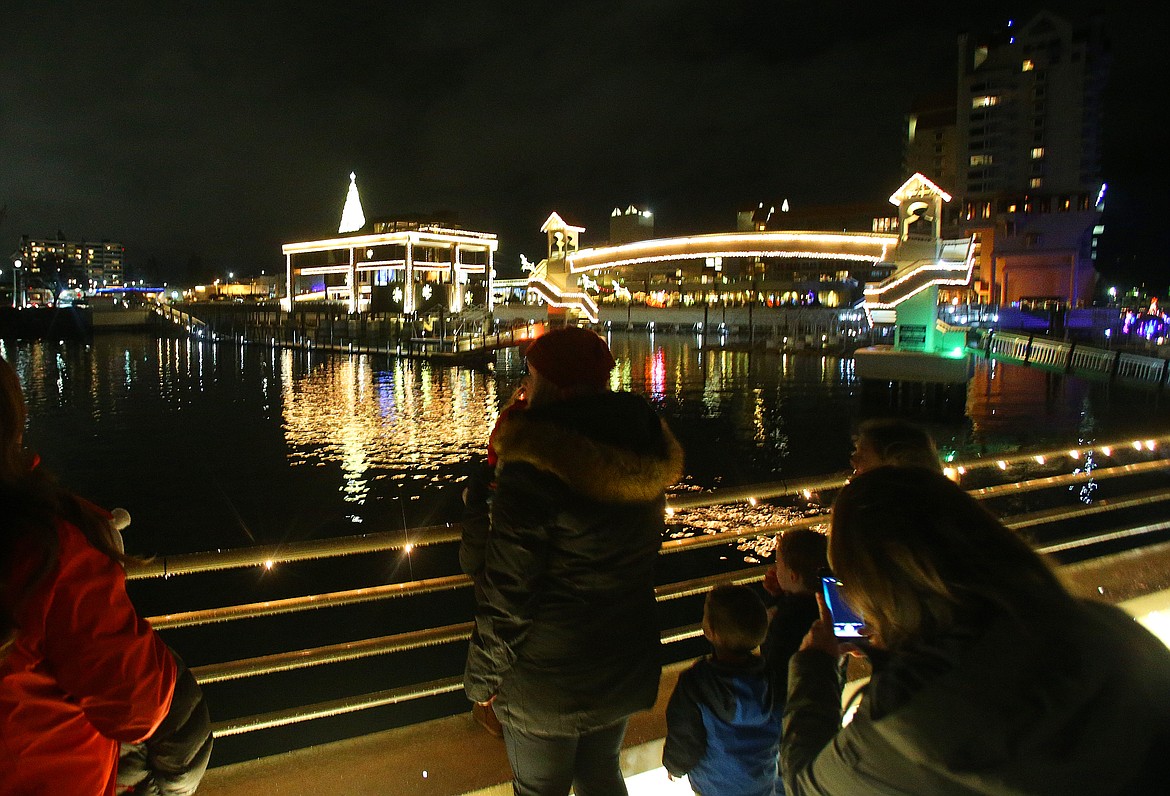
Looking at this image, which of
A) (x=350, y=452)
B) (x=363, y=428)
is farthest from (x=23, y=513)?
(x=363, y=428)

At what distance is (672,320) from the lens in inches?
3216

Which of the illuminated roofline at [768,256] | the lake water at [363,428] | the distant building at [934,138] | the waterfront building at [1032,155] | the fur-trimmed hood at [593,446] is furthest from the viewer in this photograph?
the distant building at [934,138]

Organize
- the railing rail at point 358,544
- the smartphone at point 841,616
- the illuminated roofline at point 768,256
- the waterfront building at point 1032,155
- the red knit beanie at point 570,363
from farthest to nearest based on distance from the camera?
the waterfront building at point 1032,155 < the illuminated roofline at point 768,256 < the railing rail at point 358,544 < the red knit beanie at point 570,363 < the smartphone at point 841,616

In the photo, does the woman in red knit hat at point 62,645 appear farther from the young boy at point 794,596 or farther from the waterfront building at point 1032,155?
the waterfront building at point 1032,155

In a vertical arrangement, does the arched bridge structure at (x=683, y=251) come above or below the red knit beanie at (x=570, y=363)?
above

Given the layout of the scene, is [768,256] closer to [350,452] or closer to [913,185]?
[913,185]

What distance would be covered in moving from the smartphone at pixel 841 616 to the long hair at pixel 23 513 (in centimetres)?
162

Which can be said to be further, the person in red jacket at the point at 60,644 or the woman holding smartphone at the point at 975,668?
the person in red jacket at the point at 60,644

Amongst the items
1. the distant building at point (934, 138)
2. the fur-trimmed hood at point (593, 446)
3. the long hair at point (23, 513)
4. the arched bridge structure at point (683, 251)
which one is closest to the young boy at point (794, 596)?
the fur-trimmed hood at point (593, 446)

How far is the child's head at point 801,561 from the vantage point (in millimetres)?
2463

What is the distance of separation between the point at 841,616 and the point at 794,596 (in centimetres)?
62

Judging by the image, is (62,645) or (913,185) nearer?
(62,645)

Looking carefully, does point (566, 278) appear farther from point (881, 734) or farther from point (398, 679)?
point (881, 734)

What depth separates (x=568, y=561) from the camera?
2141 millimetres
